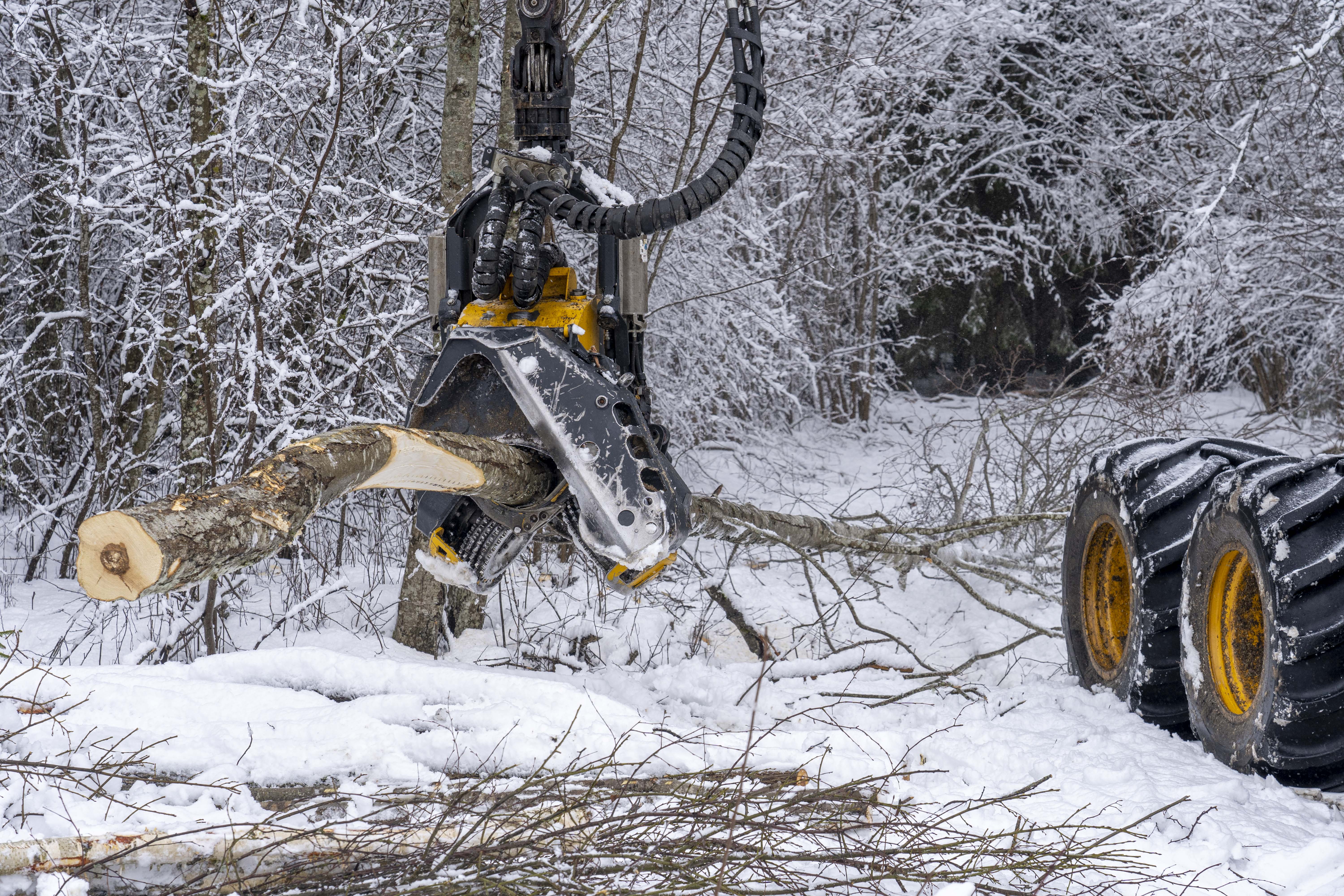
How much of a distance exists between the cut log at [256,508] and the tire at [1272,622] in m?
2.00

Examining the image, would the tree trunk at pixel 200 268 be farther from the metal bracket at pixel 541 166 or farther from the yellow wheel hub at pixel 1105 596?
the yellow wheel hub at pixel 1105 596

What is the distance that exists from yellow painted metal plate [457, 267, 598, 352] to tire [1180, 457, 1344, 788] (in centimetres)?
181

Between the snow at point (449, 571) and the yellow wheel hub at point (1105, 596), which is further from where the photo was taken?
the yellow wheel hub at point (1105, 596)

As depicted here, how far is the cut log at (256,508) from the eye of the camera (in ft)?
6.15

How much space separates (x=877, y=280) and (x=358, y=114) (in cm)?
659

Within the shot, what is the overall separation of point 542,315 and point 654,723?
4.50 feet

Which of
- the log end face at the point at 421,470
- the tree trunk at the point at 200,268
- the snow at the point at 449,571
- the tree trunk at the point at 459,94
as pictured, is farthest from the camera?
the tree trunk at the point at 200,268

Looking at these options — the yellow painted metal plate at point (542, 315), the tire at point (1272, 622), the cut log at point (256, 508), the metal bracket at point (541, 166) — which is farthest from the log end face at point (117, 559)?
the tire at point (1272, 622)

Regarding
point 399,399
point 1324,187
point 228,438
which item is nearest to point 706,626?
point 399,399

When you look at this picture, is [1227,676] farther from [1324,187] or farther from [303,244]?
[1324,187]

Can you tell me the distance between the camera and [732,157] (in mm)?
2750

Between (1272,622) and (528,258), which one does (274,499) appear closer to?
(528,258)

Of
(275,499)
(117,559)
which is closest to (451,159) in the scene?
(275,499)

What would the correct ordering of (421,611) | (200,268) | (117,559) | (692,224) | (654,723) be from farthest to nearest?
1. (692,224)
2. (200,268)
3. (421,611)
4. (654,723)
5. (117,559)
